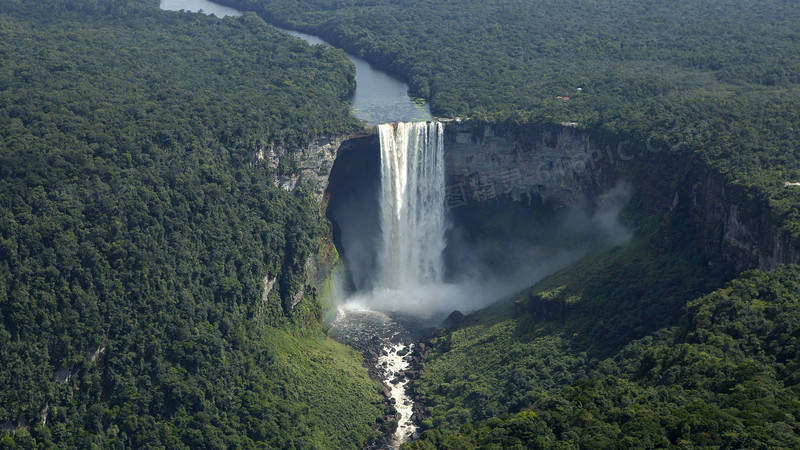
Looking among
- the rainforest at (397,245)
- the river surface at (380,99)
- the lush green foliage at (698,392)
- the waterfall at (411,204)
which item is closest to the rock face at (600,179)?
the rainforest at (397,245)

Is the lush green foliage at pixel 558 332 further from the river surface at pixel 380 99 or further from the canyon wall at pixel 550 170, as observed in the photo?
the river surface at pixel 380 99

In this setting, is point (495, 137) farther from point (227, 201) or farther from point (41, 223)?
point (41, 223)

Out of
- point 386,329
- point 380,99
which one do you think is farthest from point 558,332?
point 380,99

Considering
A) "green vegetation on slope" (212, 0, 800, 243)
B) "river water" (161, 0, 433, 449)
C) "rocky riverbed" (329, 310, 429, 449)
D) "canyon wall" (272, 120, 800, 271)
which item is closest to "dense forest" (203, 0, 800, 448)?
"green vegetation on slope" (212, 0, 800, 243)

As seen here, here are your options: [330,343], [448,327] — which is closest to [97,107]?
[330,343]

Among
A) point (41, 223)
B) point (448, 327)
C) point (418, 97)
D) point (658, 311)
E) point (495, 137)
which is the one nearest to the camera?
point (41, 223)

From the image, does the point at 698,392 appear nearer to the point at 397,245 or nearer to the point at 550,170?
the point at 550,170

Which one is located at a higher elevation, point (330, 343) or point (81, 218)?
point (81, 218)

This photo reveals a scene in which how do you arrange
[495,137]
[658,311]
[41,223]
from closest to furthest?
1. [41,223]
2. [658,311]
3. [495,137]
